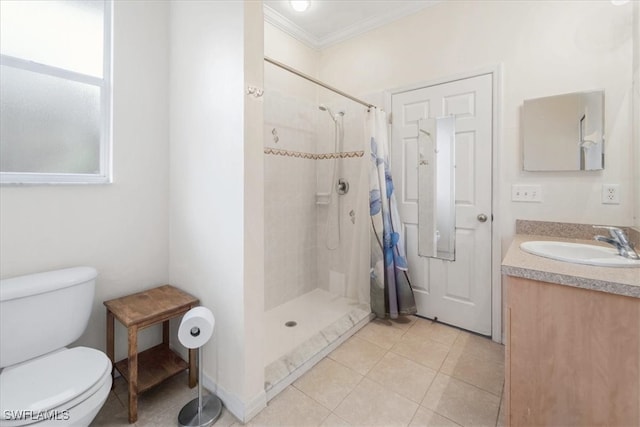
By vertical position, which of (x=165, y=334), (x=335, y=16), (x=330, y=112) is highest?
(x=335, y=16)

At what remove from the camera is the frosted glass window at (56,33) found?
143 centimetres

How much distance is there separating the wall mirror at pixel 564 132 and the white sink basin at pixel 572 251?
0.54 m

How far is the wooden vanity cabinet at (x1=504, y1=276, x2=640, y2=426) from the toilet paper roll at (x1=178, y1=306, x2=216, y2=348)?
1370 mm

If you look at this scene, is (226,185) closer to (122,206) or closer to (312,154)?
(122,206)

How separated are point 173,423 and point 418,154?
95.8 inches

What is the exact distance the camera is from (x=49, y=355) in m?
1.35

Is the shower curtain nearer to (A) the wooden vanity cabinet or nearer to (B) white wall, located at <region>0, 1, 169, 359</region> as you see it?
(A) the wooden vanity cabinet

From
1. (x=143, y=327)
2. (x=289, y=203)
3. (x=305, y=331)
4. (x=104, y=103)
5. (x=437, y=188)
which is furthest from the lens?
(x=289, y=203)

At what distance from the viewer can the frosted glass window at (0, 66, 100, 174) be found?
1432 millimetres

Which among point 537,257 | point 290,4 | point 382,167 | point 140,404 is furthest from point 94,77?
point 537,257

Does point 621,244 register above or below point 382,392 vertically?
above

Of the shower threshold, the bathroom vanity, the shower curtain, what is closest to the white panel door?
the shower curtain

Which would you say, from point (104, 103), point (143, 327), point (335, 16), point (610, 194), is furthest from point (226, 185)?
point (610, 194)

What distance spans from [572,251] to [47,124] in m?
2.91
